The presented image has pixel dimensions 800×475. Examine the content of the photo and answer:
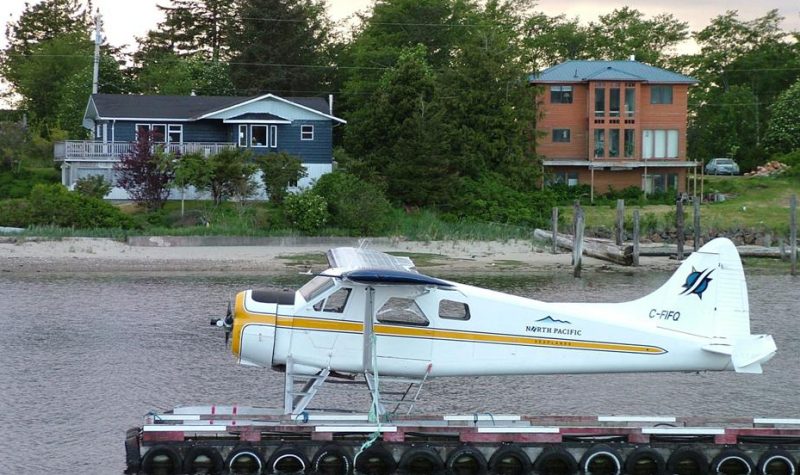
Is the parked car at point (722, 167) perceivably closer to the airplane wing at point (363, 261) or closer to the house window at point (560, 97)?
the house window at point (560, 97)

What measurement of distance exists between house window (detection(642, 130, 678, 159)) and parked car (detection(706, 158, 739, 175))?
8.18m

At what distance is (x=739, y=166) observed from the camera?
68.9 m

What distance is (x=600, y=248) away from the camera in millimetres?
41281

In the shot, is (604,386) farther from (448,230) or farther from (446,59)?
(446,59)

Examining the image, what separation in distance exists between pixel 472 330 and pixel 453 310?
0.34 metres

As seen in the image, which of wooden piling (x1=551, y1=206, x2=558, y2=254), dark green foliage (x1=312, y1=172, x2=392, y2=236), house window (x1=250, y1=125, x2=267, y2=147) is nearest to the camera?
wooden piling (x1=551, y1=206, x2=558, y2=254)

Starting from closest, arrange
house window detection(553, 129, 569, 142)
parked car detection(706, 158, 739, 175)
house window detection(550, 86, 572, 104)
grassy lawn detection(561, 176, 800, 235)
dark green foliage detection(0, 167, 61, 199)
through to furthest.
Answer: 1. grassy lawn detection(561, 176, 800, 235)
2. dark green foliage detection(0, 167, 61, 199)
3. house window detection(550, 86, 572, 104)
4. house window detection(553, 129, 569, 142)
5. parked car detection(706, 158, 739, 175)

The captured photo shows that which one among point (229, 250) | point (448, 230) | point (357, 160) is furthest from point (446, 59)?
A: point (229, 250)

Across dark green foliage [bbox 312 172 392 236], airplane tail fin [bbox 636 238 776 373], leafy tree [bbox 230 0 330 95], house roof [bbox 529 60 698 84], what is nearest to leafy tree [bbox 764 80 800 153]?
house roof [bbox 529 60 698 84]

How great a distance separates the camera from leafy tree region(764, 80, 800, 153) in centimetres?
6806

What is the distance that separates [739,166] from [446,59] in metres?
19.4

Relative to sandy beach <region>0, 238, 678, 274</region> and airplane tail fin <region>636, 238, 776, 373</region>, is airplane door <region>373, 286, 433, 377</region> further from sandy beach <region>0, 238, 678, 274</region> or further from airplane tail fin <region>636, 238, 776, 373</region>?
sandy beach <region>0, 238, 678, 274</region>

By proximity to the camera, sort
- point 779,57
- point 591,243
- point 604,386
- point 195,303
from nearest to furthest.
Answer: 1. point 604,386
2. point 195,303
3. point 591,243
4. point 779,57

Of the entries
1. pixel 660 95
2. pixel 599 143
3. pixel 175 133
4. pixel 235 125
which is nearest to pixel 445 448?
pixel 235 125
